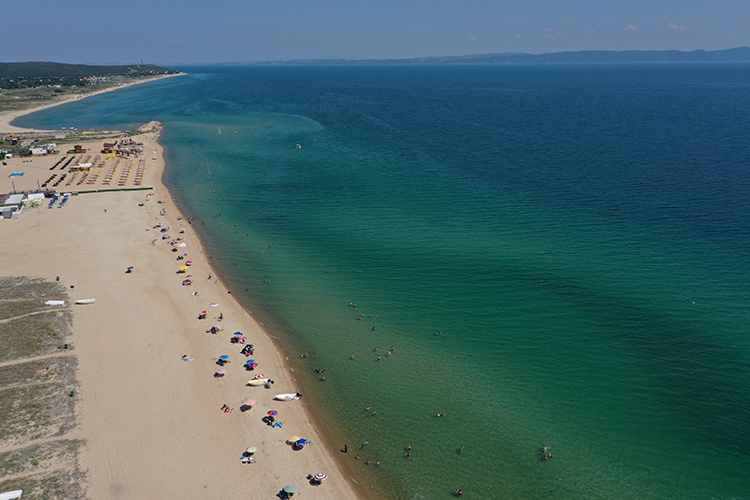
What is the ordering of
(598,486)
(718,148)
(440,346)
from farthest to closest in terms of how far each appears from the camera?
(718,148), (440,346), (598,486)

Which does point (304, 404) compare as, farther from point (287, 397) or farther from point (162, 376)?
point (162, 376)

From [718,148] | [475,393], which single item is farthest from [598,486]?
[718,148]

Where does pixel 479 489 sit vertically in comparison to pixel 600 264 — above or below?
below

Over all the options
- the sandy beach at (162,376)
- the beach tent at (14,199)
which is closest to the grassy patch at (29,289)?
the sandy beach at (162,376)

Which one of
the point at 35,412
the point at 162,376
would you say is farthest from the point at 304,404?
the point at 35,412

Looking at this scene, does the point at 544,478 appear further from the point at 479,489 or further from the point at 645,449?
the point at 645,449

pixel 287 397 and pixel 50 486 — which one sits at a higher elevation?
pixel 287 397
